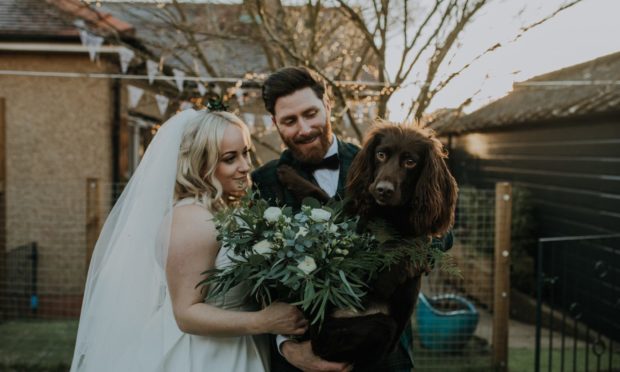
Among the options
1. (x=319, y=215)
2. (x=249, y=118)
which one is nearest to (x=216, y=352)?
(x=319, y=215)

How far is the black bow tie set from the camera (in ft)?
10.1

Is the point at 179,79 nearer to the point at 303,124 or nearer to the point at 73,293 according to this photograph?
the point at 73,293

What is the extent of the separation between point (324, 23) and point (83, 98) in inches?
174

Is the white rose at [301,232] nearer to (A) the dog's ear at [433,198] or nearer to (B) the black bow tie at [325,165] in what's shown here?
(A) the dog's ear at [433,198]

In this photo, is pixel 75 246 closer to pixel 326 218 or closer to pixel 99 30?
pixel 99 30

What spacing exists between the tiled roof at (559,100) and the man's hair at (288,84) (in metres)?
3.68

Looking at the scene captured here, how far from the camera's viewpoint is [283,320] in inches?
91.9

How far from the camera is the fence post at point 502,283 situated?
5879 millimetres

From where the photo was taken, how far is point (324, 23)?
755cm

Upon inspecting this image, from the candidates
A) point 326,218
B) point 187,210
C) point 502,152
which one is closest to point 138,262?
point 187,210

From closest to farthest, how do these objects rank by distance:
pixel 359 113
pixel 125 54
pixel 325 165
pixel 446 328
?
pixel 325 165 → pixel 446 328 → pixel 125 54 → pixel 359 113

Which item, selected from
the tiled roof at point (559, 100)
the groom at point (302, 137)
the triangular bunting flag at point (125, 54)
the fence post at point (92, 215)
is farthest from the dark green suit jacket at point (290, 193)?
the triangular bunting flag at point (125, 54)

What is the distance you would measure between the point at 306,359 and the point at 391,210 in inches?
27.3

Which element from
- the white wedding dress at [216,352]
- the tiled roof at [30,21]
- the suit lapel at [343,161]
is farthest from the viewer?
the tiled roof at [30,21]
